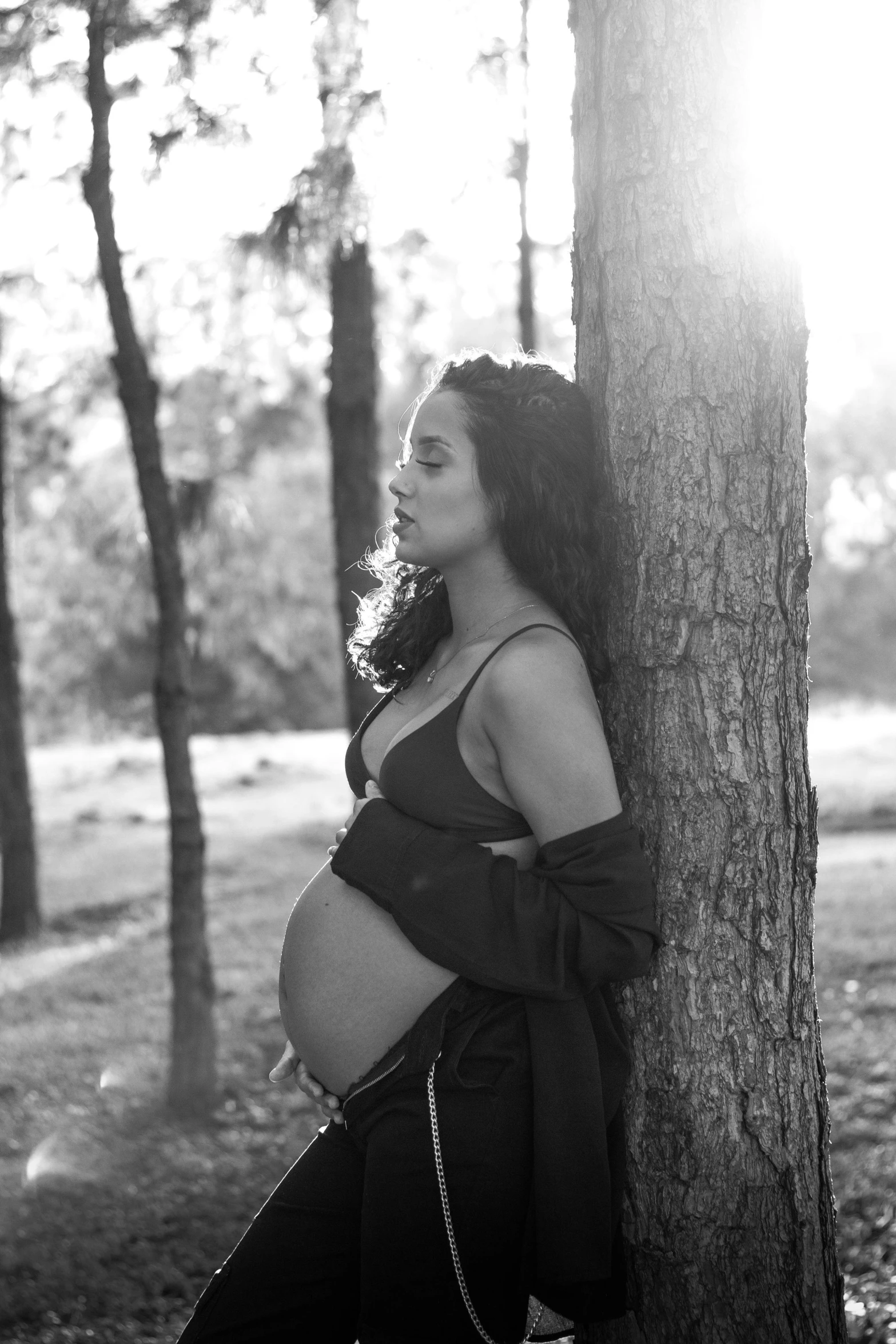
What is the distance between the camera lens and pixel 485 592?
7.91 feet

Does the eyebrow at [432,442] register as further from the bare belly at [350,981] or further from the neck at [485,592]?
the bare belly at [350,981]

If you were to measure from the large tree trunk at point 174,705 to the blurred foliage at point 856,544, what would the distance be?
17387 mm

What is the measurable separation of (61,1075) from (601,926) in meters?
5.12

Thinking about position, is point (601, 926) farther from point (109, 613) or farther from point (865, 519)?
Result: point (865, 519)

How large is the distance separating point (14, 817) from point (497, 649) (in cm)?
870

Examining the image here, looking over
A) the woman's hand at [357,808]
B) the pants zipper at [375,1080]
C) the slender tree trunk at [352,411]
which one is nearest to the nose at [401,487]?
the woman's hand at [357,808]

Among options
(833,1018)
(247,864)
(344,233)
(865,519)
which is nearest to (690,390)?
(344,233)

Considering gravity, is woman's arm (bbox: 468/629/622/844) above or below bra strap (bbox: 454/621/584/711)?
below

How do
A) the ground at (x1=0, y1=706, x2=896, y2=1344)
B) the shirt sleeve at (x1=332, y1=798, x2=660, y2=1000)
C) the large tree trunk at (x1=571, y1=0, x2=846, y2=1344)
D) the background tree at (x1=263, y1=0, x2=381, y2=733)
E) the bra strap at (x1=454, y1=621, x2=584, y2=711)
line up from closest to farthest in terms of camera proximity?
1. the shirt sleeve at (x1=332, y1=798, x2=660, y2=1000)
2. the bra strap at (x1=454, y1=621, x2=584, y2=711)
3. the large tree trunk at (x1=571, y1=0, x2=846, y2=1344)
4. the ground at (x1=0, y1=706, x2=896, y2=1344)
5. the background tree at (x1=263, y1=0, x2=381, y2=733)

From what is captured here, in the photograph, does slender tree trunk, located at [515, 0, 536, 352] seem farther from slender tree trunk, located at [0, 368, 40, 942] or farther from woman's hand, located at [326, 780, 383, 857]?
woman's hand, located at [326, 780, 383, 857]

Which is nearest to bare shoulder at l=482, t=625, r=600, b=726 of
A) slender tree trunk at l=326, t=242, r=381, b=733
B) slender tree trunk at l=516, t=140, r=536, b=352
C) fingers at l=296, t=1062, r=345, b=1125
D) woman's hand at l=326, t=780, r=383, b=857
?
woman's hand at l=326, t=780, r=383, b=857

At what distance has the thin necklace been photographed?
234 cm

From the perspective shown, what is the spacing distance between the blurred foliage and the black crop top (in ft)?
66.8

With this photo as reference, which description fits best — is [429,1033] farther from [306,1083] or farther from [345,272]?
[345,272]
